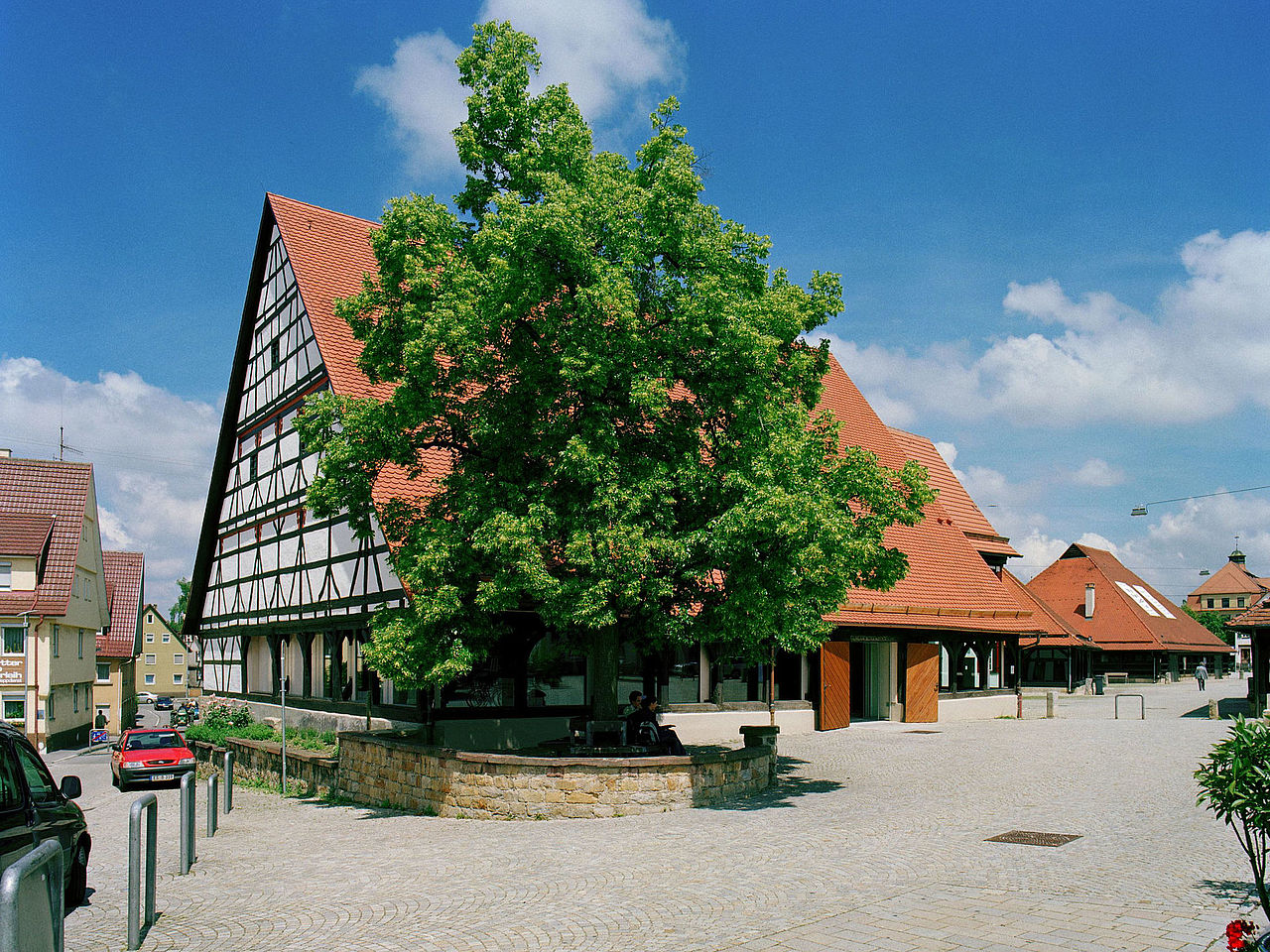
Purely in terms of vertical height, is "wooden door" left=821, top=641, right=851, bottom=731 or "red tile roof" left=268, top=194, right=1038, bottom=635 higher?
"red tile roof" left=268, top=194, right=1038, bottom=635

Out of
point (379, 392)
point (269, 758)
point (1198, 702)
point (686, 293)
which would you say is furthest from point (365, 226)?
point (1198, 702)

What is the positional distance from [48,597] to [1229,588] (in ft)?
478

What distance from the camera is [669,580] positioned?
14.7m

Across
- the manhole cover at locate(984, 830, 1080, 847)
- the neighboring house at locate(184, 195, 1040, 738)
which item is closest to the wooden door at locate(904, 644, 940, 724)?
the neighboring house at locate(184, 195, 1040, 738)

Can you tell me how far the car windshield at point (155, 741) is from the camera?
87.6ft

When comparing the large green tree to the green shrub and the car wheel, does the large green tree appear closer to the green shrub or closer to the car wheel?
the car wheel

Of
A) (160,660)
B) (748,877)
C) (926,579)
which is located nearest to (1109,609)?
(926,579)

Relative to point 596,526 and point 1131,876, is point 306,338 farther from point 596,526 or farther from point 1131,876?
point 1131,876

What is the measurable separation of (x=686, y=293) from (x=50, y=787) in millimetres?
9764

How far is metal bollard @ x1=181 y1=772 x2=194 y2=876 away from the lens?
37.8ft

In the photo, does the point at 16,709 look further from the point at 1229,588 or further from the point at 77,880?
the point at 1229,588

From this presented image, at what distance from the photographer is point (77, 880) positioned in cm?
1016

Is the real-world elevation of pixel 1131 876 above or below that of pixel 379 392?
below

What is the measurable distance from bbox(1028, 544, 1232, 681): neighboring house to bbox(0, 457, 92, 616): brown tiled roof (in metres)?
45.4
